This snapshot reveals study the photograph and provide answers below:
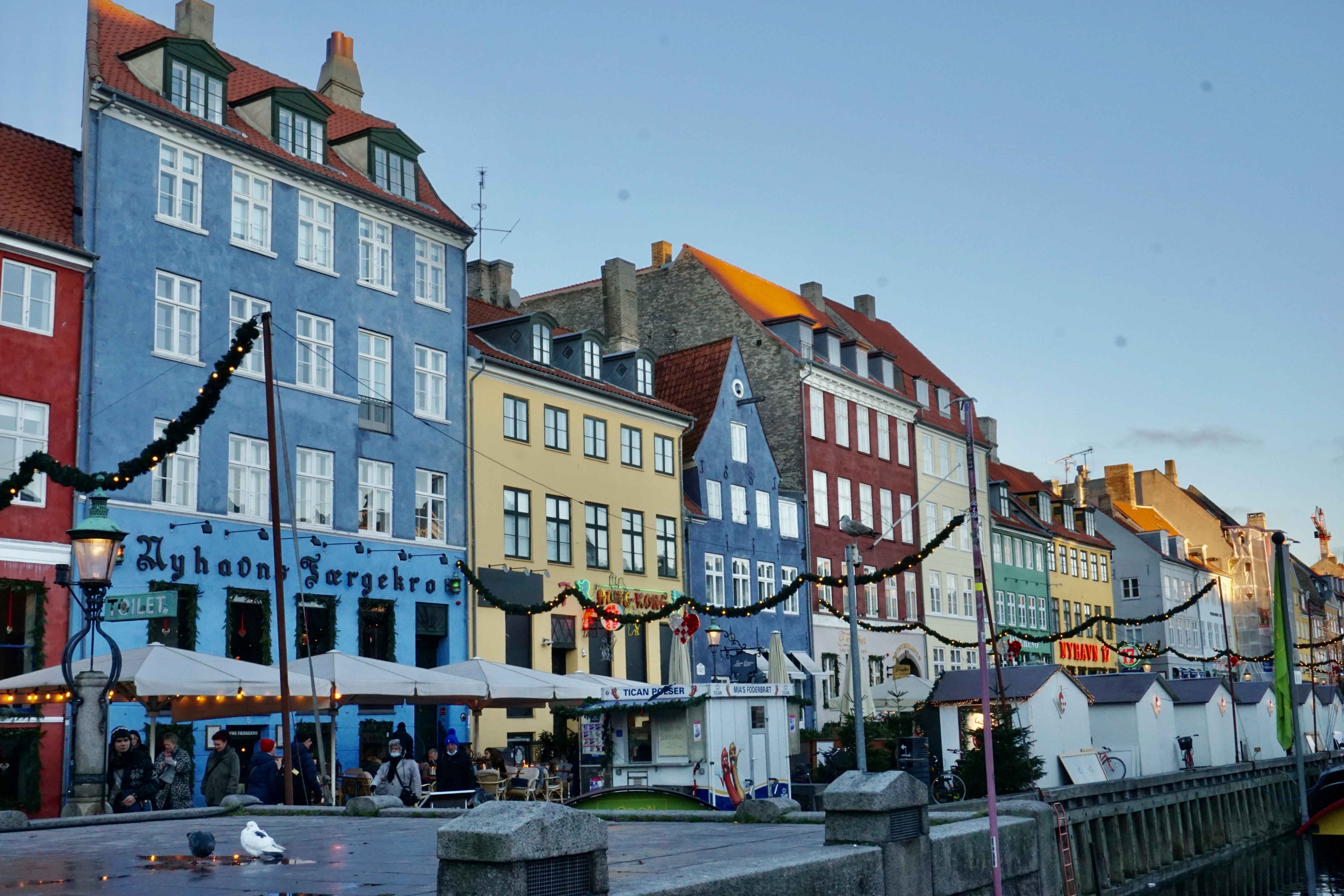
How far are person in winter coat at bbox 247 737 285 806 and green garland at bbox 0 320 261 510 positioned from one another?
199 inches

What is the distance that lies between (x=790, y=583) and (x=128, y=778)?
2922 centimetres

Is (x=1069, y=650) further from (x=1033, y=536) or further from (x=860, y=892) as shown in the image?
(x=860, y=892)

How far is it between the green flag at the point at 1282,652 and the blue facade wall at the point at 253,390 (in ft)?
57.8

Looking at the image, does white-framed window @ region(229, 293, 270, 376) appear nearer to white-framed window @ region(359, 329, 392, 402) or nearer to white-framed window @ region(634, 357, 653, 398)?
white-framed window @ region(359, 329, 392, 402)

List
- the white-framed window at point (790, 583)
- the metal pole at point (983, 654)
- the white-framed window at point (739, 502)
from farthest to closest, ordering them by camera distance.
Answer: the white-framed window at point (790, 583) → the white-framed window at point (739, 502) → the metal pole at point (983, 654)

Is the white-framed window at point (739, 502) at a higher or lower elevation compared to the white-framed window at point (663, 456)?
lower

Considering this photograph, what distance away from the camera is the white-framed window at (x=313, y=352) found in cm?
3250

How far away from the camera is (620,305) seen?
4784 centimetres

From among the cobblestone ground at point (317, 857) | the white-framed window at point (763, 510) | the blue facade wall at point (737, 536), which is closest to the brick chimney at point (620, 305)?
the blue facade wall at point (737, 536)

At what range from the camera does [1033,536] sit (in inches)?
2783

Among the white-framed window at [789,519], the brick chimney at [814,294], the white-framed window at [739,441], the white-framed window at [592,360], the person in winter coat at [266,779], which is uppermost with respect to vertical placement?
the brick chimney at [814,294]

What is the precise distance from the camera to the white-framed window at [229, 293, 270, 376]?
3102 centimetres

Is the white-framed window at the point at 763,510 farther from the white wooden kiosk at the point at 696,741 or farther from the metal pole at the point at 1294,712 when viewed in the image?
the metal pole at the point at 1294,712

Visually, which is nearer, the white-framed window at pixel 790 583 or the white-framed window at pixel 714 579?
the white-framed window at pixel 714 579
